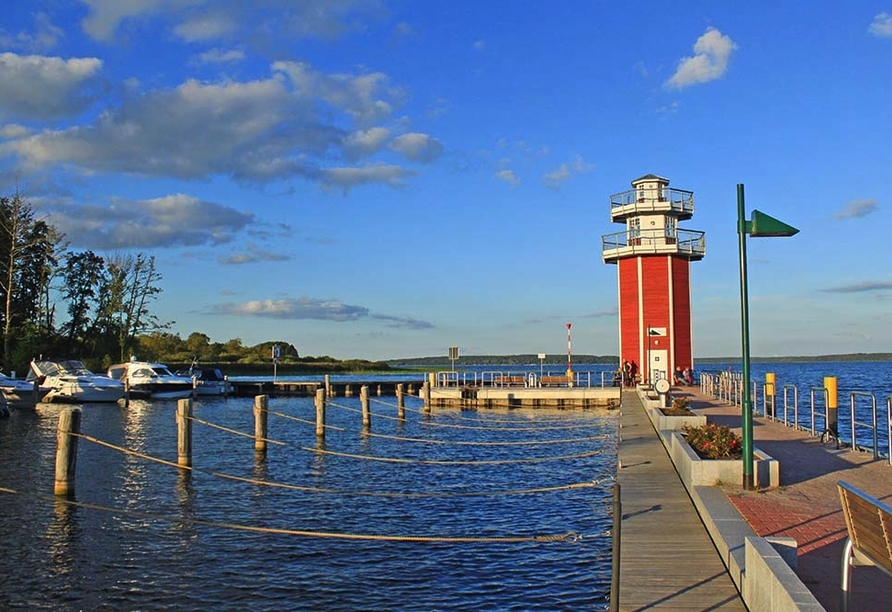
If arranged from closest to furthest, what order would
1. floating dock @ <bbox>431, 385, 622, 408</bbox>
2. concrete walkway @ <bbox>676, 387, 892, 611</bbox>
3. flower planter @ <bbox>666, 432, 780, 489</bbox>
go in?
concrete walkway @ <bbox>676, 387, 892, 611</bbox> < flower planter @ <bbox>666, 432, 780, 489</bbox> < floating dock @ <bbox>431, 385, 622, 408</bbox>

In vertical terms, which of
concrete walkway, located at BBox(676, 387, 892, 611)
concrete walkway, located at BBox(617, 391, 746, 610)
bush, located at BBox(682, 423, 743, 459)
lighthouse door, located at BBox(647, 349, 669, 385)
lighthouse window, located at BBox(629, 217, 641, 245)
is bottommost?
concrete walkway, located at BBox(617, 391, 746, 610)

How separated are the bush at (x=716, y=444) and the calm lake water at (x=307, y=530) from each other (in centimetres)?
205

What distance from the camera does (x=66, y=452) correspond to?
16078 mm

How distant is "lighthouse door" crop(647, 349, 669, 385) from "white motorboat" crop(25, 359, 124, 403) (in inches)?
1249

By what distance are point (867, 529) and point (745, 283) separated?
22.0ft

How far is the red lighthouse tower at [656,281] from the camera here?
42656mm

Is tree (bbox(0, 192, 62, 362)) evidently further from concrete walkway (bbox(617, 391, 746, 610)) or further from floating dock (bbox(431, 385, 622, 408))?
concrete walkway (bbox(617, 391, 746, 610))

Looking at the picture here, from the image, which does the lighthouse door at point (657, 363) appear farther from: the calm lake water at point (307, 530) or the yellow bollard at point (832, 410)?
the yellow bollard at point (832, 410)

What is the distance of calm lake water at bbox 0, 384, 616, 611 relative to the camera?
10.1 meters

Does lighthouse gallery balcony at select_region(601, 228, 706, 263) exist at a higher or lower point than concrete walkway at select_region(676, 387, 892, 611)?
higher

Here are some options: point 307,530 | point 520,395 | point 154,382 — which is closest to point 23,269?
point 154,382

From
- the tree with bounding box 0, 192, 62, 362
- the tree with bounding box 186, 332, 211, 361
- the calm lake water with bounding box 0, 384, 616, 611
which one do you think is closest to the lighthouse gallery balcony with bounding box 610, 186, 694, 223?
the calm lake water with bounding box 0, 384, 616, 611

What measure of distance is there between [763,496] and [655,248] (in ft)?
108

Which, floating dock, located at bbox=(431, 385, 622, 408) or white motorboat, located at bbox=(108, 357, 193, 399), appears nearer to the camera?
floating dock, located at bbox=(431, 385, 622, 408)
